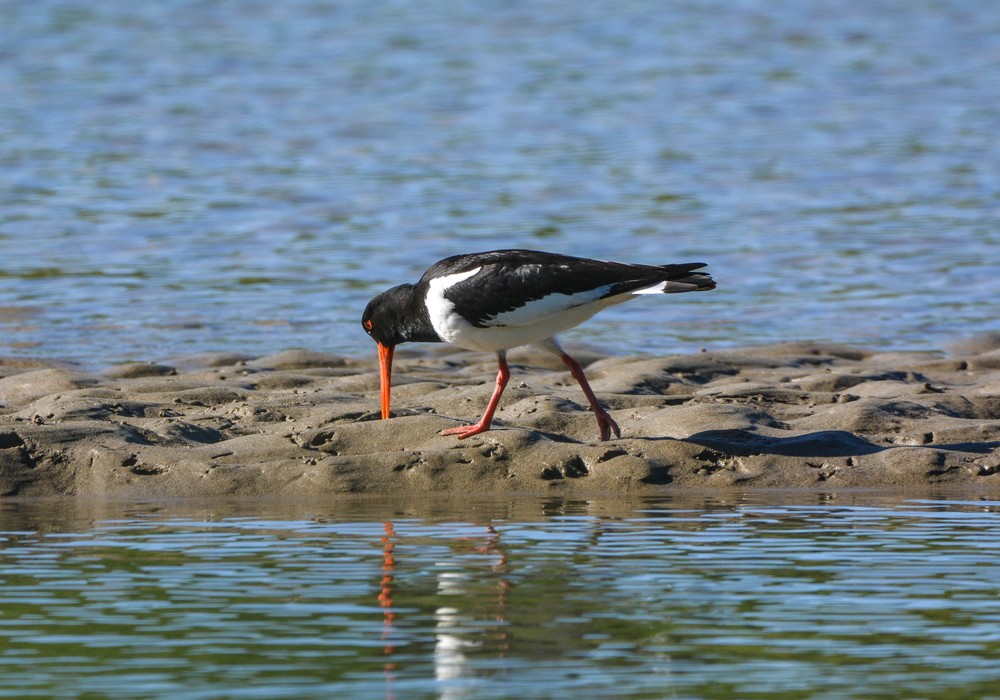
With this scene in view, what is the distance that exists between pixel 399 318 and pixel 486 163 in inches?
545

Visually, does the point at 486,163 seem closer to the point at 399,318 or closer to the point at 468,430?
the point at 399,318

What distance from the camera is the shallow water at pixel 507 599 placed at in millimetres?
5348

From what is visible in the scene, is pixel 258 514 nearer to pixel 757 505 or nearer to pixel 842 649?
pixel 757 505

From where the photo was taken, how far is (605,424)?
9859 millimetres

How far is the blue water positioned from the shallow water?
20.0ft

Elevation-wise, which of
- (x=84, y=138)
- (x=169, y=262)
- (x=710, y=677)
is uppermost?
(x=84, y=138)

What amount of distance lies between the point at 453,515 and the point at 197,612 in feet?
7.98

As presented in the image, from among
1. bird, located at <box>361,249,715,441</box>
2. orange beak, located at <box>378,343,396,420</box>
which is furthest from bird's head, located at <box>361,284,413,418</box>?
bird, located at <box>361,249,715,441</box>

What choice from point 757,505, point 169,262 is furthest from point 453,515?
point 169,262

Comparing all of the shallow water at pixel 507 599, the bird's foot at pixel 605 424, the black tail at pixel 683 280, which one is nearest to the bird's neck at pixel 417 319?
the bird's foot at pixel 605 424

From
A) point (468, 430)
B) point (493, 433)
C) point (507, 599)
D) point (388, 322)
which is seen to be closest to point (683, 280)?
point (493, 433)

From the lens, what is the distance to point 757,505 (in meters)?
8.69

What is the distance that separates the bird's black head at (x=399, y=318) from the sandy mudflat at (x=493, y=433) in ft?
1.57

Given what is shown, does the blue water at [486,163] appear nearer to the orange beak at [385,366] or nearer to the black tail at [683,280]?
the orange beak at [385,366]
